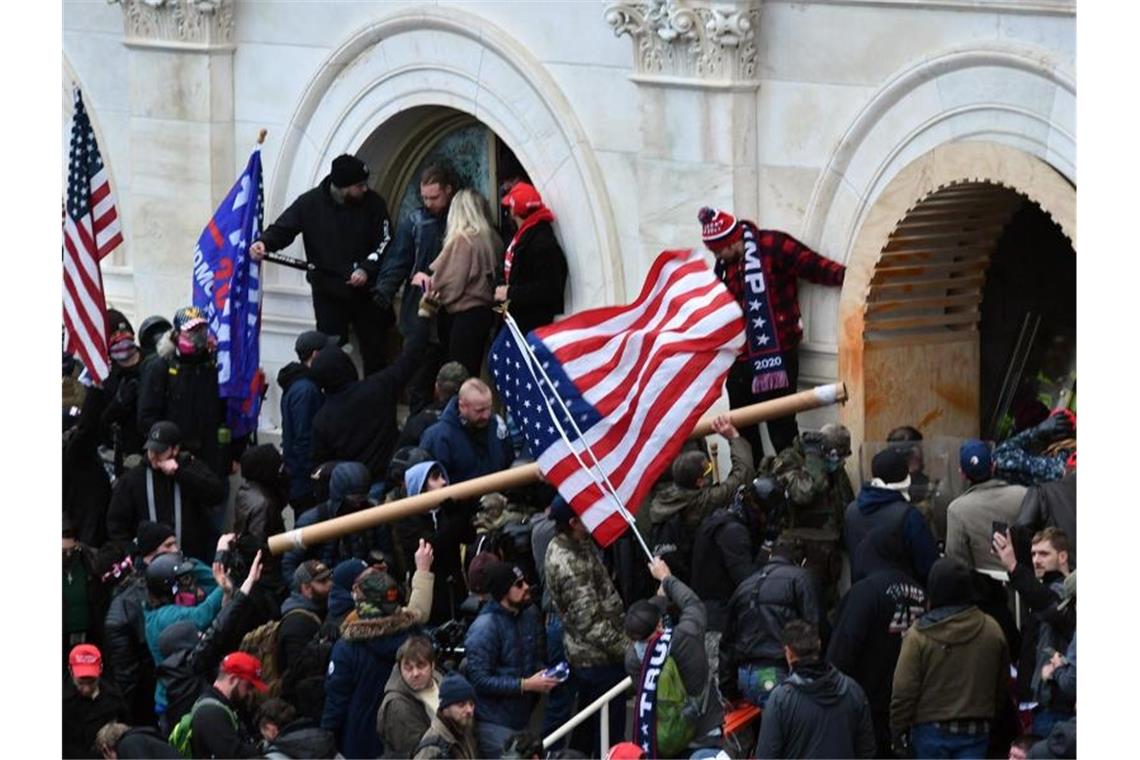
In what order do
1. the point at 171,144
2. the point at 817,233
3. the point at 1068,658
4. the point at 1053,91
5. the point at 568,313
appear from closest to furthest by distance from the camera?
the point at 1068,658
the point at 1053,91
the point at 817,233
the point at 568,313
the point at 171,144

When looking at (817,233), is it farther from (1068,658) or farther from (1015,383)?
(1068,658)

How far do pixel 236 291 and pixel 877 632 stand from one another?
6.72 meters

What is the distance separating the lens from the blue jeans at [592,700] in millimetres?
20406

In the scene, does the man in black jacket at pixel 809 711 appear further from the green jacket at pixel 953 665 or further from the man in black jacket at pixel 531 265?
the man in black jacket at pixel 531 265

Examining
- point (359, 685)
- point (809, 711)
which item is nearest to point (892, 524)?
point (809, 711)

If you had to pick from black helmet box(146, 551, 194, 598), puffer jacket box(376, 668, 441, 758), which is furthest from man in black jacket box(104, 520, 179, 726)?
puffer jacket box(376, 668, 441, 758)

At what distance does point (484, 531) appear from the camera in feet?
70.7

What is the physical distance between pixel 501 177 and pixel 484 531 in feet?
14.7

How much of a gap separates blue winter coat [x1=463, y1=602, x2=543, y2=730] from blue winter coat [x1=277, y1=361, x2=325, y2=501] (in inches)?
147

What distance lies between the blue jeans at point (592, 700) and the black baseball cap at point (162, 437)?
3.76 m

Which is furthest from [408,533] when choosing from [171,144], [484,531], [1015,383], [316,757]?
[171,144]

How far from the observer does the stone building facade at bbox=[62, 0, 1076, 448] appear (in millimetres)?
21719

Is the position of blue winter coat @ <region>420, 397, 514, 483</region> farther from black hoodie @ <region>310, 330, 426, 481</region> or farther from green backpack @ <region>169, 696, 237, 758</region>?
green backpack @ <region>169, 696, 237, 758</region>

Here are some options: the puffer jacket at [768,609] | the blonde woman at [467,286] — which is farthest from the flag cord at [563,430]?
the blonde woman at [467,286]
